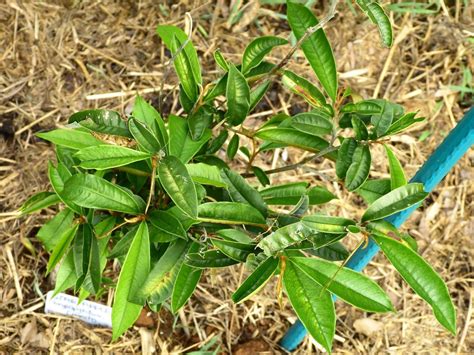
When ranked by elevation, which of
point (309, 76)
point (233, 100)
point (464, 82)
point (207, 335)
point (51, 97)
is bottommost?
point (207, 335)

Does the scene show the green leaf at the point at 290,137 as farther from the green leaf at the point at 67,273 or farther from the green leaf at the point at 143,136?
the green leaf at the point at 67,273

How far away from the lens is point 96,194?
39.2 inches

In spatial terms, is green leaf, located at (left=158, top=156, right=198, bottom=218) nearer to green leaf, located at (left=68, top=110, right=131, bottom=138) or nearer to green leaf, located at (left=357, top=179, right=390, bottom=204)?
green leaf, located at (left=68, top=110, right=131, bottom=138)

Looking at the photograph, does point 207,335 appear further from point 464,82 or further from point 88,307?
point 464,82

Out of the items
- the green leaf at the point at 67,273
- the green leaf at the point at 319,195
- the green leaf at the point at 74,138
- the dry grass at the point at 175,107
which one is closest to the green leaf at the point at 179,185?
the green leaf at the point at 74,138

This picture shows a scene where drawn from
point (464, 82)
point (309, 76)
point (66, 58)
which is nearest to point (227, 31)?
point (309, 76)

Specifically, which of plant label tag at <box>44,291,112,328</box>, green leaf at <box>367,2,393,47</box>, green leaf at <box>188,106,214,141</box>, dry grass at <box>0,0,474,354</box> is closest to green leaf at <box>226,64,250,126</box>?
green leaf at <box>188,106,214,141</box>

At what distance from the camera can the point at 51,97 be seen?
1958 millimetres

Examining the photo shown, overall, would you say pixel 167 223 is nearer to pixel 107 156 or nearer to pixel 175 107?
pixel 107 156

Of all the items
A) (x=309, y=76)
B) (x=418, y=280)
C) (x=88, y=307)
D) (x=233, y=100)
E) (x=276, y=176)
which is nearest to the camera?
(x=418, y=280)

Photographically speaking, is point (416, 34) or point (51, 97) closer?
point (51, 97)

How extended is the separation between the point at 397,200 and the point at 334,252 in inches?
6.7

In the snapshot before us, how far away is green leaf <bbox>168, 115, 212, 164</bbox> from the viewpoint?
1.08m

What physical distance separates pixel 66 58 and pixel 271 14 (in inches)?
29.3
